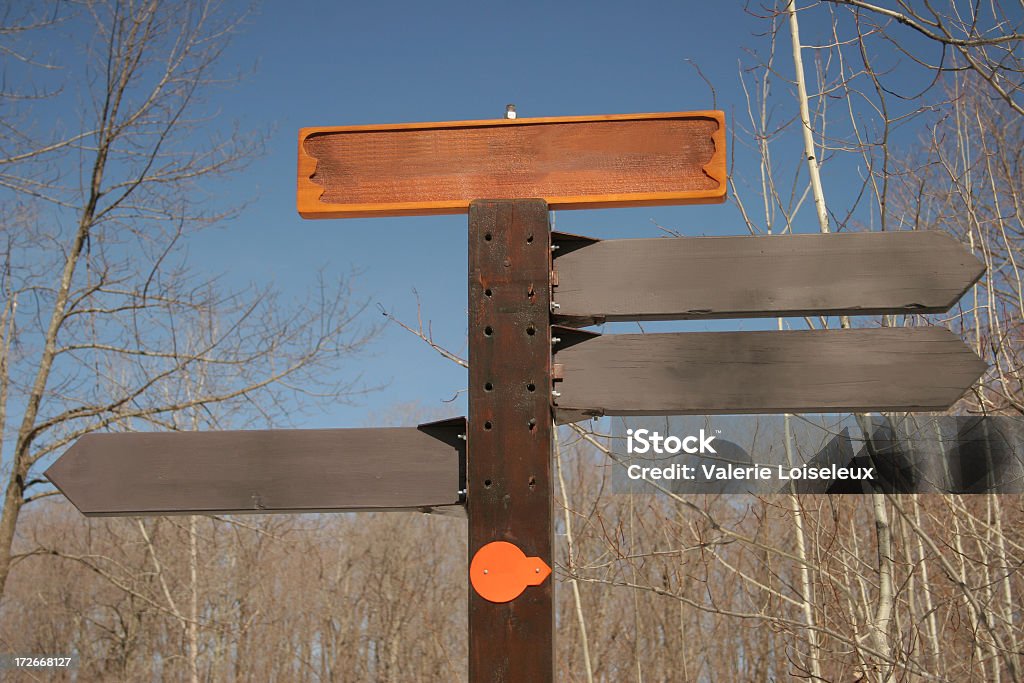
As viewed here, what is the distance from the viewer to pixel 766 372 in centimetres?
190

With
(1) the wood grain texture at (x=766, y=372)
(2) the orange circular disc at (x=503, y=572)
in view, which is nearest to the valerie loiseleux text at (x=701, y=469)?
(1) the wood grain texture at (x=766, y=372)

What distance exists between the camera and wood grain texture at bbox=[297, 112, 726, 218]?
202cm

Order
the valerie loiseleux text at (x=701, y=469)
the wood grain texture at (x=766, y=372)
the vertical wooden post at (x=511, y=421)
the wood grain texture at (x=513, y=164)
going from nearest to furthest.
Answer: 1. the vertical wooden post at (x=511, y=421)
2. the wood grain texture at (x=766, y=372)
3. the wood grain texture at (x=513, y=164)
4. the valerie loiseleux text at (x=701, y=469)

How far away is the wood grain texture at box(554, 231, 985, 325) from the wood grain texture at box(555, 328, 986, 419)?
0.06 metres

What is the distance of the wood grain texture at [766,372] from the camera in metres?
1.87

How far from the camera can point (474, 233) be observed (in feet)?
6.56

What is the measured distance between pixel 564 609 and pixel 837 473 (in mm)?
11016

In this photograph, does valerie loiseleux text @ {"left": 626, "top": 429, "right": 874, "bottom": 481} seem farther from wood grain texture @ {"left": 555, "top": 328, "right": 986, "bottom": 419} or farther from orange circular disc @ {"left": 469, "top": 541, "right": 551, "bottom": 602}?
orange circular disc @ {"left": 469, "top": 541, "right": 551, "bottom": 602}

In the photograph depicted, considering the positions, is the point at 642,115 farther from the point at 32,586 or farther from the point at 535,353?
the point at 32,586

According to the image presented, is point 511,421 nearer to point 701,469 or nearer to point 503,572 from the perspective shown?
point 503,572

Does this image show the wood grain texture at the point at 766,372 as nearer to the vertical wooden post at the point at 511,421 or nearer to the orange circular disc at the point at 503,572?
the vertical wooden post at the point at 511,421

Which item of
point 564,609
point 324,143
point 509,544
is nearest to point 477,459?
point 509,544

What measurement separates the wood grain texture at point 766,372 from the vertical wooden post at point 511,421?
10 centimetres

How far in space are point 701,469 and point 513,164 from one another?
2078mm
